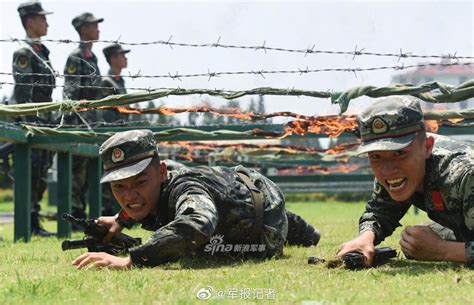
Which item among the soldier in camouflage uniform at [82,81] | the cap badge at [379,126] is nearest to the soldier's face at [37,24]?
the soldier in camouflage uniform at [82,81]

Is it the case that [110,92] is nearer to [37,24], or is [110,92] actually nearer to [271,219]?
[37,24]

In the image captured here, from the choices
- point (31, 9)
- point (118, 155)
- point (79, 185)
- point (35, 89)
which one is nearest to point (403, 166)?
point (118, 155)

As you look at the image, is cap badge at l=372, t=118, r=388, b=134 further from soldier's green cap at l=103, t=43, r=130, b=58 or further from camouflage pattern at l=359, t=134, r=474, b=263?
soldier's green cap at l=103, t=43, r=130, b=58

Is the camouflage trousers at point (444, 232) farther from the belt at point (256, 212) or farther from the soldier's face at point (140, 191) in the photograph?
the soldier's face at point (140, 191)

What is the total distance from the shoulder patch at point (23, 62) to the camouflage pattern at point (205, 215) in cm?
446

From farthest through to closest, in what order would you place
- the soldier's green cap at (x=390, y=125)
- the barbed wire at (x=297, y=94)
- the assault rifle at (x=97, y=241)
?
the barbed wire at (x=297, y=94) → the assault rifle at (x=97, y=241) → the soldier's green cap at (x=390, y=125)

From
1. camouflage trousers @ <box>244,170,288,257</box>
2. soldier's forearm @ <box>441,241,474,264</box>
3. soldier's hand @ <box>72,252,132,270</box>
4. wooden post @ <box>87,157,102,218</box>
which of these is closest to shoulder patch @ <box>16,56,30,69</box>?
wooden post @ <box>87,157,102,218</box>

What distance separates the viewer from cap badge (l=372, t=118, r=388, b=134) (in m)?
4.62

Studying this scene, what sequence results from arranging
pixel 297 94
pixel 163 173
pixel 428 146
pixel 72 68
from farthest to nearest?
pixel 72 68 < pixel 297 94 < pixel 163 173 < pixel 428 146

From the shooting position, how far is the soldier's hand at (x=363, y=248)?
496 centimetres

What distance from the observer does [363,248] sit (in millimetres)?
5020

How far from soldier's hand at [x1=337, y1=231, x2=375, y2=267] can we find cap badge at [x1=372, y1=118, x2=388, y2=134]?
28.6 inches

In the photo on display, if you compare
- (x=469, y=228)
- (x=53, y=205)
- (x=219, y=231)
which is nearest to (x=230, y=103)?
(x=219, y=231)

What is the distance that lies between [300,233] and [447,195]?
2251mm
